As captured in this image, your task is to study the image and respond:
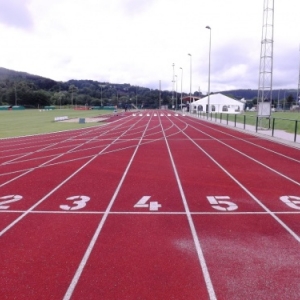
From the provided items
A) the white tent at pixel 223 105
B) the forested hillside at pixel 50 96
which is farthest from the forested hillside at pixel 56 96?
the white tent at pixel 223 105

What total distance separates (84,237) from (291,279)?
305cm

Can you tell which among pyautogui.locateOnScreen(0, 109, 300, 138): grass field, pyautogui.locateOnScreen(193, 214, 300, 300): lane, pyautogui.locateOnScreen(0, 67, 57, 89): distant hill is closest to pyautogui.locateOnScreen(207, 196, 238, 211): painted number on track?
pyautogui.locateOnScreen(193, 214, 300, 300): lane

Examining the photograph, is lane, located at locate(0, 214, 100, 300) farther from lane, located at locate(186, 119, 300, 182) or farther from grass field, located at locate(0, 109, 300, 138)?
grass field, located at locate(0, 109, 300, 138)

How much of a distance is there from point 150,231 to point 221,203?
7.43 feet

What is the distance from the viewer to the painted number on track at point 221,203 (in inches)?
293

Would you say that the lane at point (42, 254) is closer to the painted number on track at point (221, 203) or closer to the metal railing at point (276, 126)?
the painted number on track at point (221, 203)

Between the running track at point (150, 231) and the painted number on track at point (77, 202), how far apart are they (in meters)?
0.04

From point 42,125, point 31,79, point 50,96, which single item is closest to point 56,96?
point 50,96

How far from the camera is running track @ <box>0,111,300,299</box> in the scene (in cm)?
430

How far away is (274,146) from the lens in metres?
17.8

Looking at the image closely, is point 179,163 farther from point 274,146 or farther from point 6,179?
point 274,146

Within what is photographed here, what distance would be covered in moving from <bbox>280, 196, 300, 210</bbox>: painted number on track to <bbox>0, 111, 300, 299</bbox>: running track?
5 cm

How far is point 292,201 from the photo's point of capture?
7.96 meters

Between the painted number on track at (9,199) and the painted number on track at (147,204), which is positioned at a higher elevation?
the painted number on track at (147,204)
